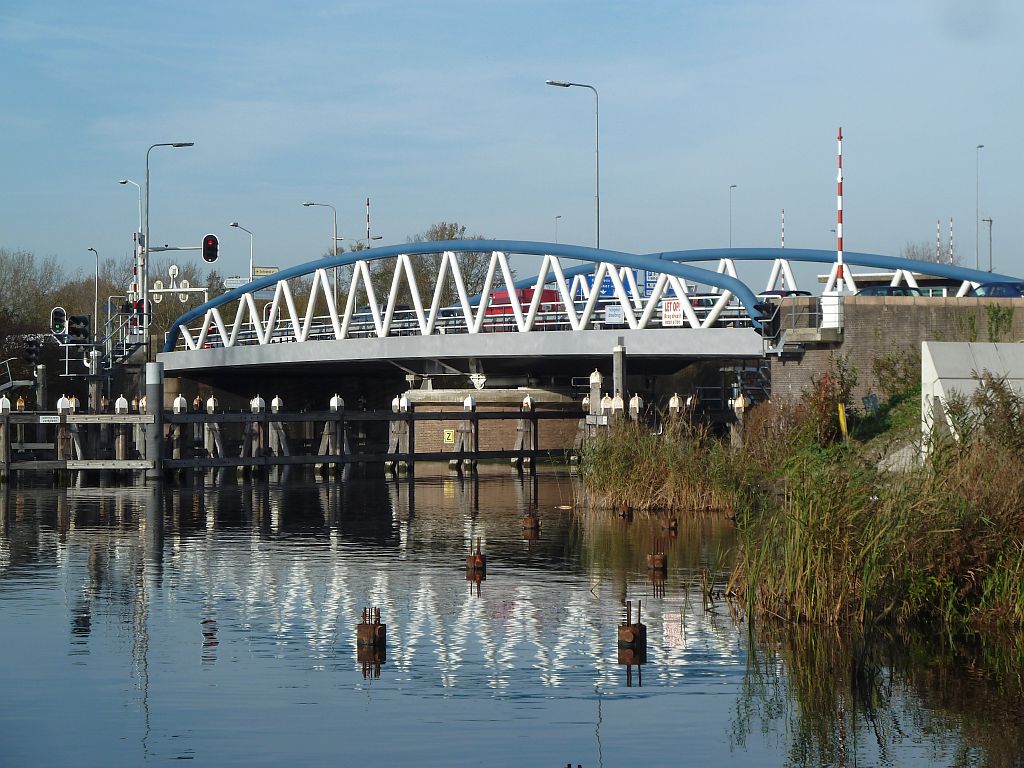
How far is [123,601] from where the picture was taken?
14672 millimetres

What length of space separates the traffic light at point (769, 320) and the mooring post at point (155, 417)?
40.9 feet

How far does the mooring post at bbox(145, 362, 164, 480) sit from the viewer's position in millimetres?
31750

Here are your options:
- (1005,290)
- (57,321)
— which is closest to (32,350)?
(57,321)

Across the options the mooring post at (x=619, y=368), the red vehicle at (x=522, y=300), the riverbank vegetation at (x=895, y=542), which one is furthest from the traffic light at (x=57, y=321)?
the riverbank vegetation at (x=895, y=542)

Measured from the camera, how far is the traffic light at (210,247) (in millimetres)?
39000

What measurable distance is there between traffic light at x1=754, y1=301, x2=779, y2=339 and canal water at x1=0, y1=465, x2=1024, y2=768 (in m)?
11.6

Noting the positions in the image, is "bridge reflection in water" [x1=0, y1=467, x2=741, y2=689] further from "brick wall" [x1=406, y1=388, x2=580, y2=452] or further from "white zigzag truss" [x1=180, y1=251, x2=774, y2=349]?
"brick wall" [x1=406, y1=388, x2=580, y2=452]

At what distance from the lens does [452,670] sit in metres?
11.2

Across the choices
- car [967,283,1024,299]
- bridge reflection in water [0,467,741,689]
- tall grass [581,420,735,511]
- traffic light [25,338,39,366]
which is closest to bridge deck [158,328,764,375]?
car [967,283,1024,299]

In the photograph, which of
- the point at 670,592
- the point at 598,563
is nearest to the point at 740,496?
the point at 670,592

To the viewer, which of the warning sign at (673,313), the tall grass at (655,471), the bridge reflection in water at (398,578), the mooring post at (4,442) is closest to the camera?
the bridge reflection in water at (398,578)

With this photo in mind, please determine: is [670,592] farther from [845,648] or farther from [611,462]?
[611,462]

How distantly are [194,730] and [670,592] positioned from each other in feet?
21.8

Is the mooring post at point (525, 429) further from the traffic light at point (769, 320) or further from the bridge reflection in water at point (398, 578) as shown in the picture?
the bridge reflection in water at point (398, 578)
